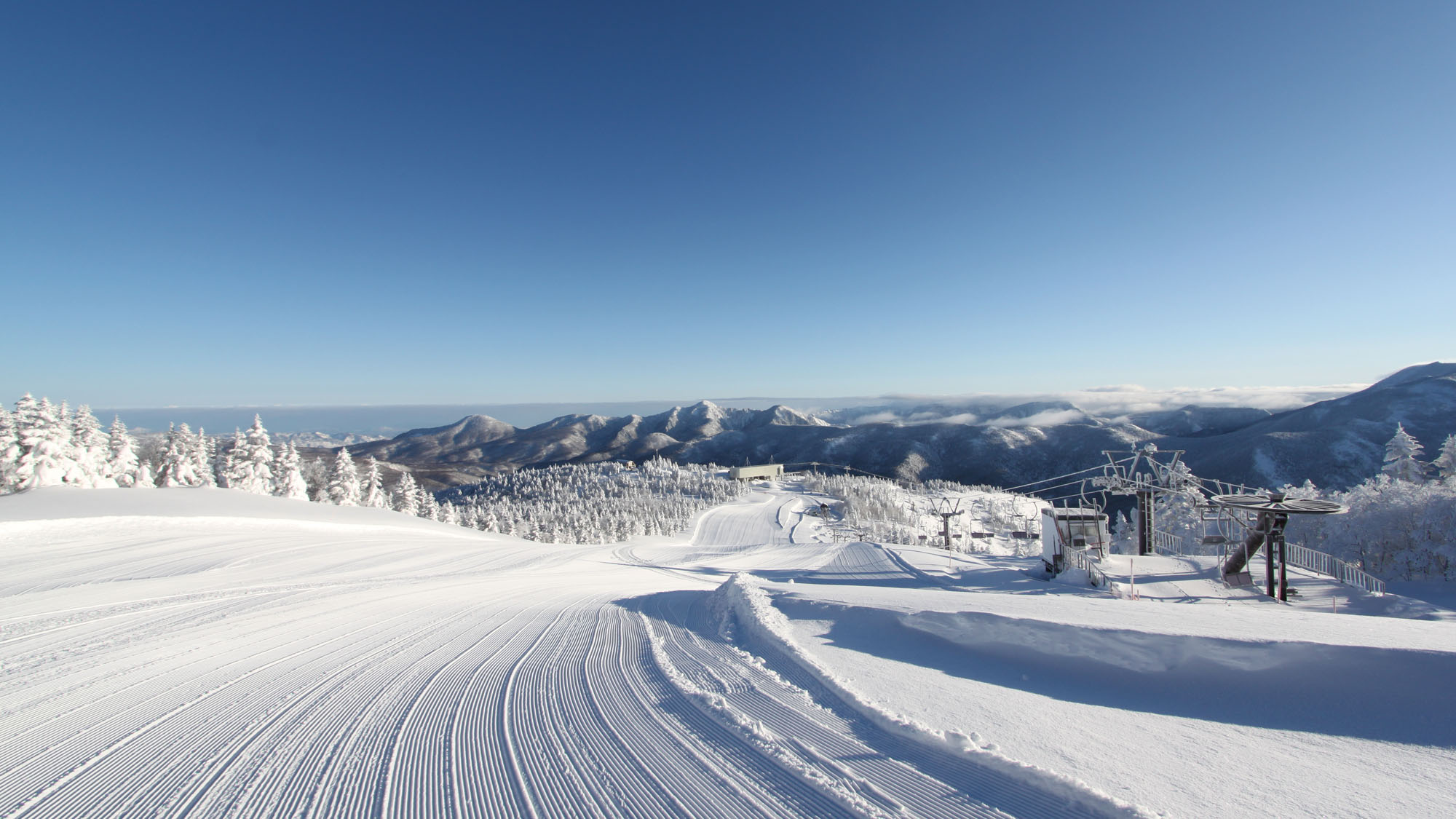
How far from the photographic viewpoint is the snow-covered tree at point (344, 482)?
49906 mm

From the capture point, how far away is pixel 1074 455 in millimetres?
192875

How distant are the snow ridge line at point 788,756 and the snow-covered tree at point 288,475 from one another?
55706 millimetres

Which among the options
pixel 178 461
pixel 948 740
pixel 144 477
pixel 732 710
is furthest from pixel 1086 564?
pixel 144 477

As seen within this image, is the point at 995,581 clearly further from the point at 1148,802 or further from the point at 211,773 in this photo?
the point at 211,773

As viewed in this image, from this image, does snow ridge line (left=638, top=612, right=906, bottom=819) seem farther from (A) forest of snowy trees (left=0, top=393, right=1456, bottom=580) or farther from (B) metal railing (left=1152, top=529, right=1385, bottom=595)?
(A) forest of snowy trees (left=0, top=393, right=1456, bottom=580)

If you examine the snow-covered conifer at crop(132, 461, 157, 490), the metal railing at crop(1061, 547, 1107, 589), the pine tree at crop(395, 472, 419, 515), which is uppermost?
the snow-covered conifer at crop(132, 461, 157, 490)

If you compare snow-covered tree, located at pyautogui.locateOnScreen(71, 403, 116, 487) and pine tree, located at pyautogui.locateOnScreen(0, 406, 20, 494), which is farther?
snow-covered tree, located at pyautogui.locateOnScreen(71, 403, 116, 487)

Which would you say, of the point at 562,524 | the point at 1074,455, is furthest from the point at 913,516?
the point at 1074,455

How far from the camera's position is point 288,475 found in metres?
46.9

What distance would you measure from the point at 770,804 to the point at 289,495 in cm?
5943

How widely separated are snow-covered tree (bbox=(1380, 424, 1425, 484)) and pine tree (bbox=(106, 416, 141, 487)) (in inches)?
3772

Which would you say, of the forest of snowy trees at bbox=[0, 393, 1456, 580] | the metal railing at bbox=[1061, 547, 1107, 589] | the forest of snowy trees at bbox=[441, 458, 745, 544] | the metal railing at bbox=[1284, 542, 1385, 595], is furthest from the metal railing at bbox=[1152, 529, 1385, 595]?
the forest of snowy trees at bbox=[441, 458, 745, 544]

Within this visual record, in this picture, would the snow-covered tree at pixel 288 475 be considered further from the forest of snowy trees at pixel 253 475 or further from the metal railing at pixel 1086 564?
the metal railing at pixel 1086 564

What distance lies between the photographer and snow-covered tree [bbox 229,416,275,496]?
43.7 m
